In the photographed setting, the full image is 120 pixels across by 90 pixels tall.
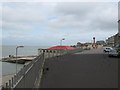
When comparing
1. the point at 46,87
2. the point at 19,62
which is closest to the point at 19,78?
the point at 46,87

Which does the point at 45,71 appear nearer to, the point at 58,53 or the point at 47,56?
the point at 47,56

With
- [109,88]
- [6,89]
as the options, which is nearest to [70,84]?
[109,88]

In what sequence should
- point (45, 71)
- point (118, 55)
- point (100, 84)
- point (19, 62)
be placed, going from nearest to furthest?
point (100, 84) → point (45, 71) → point (118, 55) → point (19, 62)

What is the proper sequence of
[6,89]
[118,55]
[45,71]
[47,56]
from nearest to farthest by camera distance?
[6,89], [45,71], [47,56], [118,55]

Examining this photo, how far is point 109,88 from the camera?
8648 mm

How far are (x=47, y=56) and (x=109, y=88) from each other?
16960mm

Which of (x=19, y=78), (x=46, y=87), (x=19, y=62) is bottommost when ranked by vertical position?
(x=19, y=62)

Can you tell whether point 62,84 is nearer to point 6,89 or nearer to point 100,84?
point 100,84

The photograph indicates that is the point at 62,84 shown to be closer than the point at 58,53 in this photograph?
Yes

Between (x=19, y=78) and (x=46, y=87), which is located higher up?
(x=19, y=78)

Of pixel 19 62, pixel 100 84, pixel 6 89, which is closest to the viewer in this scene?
pixel 6 89

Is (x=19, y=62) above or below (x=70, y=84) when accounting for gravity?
below

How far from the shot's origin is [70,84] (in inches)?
374

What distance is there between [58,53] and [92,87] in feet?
69.8
